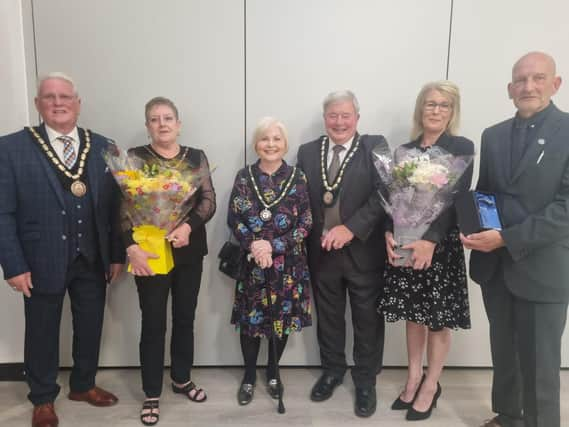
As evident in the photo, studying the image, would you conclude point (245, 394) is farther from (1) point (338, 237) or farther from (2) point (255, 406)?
(1) point (338, 237)

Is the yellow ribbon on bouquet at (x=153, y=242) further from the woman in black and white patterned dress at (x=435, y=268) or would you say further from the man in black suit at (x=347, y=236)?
the woman in black and white patterned dress at (x=435, y=268)

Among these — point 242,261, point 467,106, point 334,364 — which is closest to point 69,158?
point 242,261

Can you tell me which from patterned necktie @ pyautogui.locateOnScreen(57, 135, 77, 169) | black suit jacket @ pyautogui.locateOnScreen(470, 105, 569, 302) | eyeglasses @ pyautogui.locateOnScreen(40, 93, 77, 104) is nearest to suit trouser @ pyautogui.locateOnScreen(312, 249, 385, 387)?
black suit jacket @ pyautogui.locateOnScreen(470, 105, 569, 302)

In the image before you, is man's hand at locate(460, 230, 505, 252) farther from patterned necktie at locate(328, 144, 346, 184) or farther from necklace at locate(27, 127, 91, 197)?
necklace at locate(27, 127, 91, 197)

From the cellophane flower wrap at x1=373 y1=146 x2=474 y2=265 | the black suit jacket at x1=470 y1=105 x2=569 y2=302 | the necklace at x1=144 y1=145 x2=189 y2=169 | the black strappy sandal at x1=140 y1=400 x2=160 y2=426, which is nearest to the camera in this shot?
the black suit jacket at x1=470 y1=105 x2=569 y2=302

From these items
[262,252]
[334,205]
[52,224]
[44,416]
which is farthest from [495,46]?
[44,416]

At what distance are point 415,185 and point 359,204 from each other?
0.43m

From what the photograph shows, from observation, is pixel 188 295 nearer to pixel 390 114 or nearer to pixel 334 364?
pixel 334 364

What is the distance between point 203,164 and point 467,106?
5.48 feet

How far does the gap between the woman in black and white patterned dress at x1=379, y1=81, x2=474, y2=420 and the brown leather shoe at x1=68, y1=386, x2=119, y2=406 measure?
1.62 meters

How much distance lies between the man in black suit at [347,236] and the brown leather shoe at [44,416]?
1396 millimetres

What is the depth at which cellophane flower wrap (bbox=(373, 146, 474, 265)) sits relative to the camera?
1876 mm

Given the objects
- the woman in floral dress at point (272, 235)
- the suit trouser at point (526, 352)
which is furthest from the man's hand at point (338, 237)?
the suit trouser at point (526, 352)

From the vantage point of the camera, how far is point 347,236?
7.23 ft
